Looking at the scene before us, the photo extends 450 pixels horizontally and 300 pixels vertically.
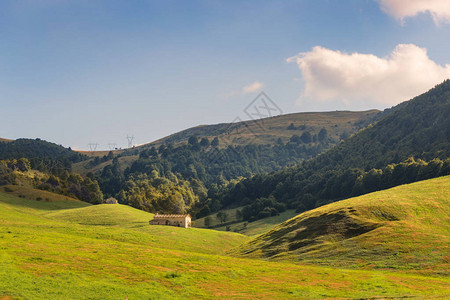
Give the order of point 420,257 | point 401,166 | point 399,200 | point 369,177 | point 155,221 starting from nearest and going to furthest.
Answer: point 420,257 < point 399,200 < point 155,221 < point 401,166 < point 369,177

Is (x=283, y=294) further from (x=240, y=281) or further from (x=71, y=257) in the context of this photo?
(x=71, y=257)

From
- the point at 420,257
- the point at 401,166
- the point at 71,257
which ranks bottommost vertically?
the point at 420,257

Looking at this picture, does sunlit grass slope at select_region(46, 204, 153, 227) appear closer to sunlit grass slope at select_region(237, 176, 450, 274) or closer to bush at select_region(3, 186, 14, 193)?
bush at select_region(3, 186, 14, 193)

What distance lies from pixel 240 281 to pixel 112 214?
86928mm

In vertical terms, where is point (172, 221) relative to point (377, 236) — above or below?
below

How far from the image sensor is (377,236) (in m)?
65.4

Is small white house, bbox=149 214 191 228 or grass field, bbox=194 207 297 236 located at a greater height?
small white house, bbox=149 214 191 228

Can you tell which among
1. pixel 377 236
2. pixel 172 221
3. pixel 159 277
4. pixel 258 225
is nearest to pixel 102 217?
pixel 172 221

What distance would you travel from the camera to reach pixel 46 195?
15512cm

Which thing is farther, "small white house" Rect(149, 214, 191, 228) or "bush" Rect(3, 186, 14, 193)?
"bush" Rect(3, 186, 14, 193)

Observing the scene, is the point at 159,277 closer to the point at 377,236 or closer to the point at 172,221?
the point at 377,236

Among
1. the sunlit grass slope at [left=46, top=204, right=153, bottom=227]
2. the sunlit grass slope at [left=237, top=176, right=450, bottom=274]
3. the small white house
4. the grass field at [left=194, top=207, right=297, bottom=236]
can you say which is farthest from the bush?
the sunlit grass slope at [left=237, top=176, right=450, bottom=274]

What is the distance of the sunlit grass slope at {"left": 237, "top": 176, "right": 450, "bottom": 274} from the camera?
56.8m

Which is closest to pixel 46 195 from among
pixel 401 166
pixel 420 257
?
pixel 420 257
